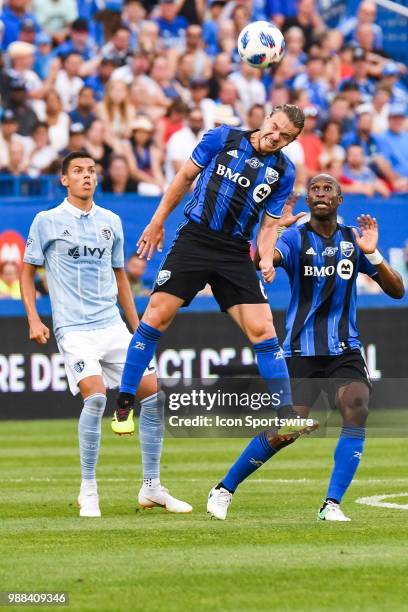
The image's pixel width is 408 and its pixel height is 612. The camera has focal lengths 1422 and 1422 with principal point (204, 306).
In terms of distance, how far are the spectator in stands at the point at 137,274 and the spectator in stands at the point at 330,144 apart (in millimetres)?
4290

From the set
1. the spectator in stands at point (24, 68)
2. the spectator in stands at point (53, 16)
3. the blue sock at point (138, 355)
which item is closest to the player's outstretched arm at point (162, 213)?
the blue sock at point (138, 355)

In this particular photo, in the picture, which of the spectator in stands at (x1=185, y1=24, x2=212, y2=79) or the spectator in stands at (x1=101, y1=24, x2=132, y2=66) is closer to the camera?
the spectator in stands at (x1=101, y1=24, x2=132, y2=66)

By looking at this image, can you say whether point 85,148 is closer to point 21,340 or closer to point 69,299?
→ point 21,340

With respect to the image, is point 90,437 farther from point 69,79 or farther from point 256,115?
point 69,79

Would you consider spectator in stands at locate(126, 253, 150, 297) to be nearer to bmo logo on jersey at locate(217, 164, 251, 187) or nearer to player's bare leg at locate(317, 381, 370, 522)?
bmo logo on jersey at locate(217, 164, 251, 187)

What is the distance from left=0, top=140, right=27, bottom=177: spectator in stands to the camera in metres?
19.4

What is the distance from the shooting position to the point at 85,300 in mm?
9250

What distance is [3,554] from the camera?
714 cm

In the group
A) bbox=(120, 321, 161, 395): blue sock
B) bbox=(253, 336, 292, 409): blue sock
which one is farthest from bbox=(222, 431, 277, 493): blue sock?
bbox=(120, 321, 161, 395): blue sock

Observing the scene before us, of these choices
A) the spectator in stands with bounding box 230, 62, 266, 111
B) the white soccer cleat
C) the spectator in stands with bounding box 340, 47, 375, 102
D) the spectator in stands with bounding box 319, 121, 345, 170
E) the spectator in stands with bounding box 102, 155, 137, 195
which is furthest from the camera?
the spectator in stands with bounding box 340, 47, 375, 102

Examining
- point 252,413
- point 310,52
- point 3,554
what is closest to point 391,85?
point 310,52

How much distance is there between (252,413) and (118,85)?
447 inches

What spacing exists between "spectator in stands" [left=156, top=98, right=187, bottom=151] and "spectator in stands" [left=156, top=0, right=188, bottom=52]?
249cm

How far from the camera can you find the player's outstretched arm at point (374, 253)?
8.74 metres
